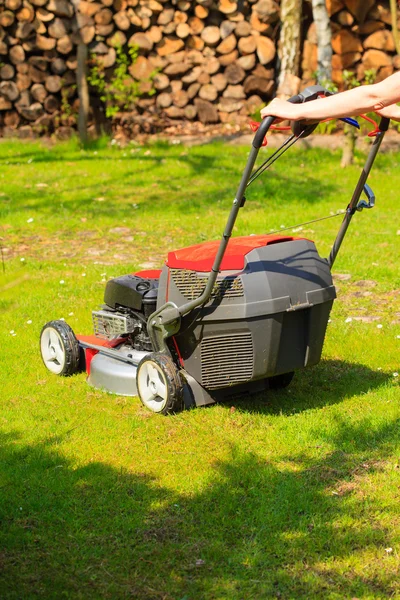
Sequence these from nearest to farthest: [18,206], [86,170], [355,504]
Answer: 1. [355,504]
2. [18,206]
3. [86,170]

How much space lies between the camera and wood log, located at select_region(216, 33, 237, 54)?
12.0m

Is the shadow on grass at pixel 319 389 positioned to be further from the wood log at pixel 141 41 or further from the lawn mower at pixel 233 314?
the wood log at pixel 141 41

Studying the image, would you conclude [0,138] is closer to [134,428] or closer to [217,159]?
[217,159]

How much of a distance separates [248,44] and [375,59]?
178 cm

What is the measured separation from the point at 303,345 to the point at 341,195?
17.8 ft

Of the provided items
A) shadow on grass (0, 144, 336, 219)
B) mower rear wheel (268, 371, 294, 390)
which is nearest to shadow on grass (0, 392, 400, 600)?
mower rear wheel (268, 371, 294, 390)

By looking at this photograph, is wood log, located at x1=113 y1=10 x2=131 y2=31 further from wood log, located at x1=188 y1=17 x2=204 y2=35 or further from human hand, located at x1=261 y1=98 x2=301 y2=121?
human hand, located at x1=261 y1=98 x2=301 y2=121

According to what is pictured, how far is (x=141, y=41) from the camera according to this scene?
12070mm

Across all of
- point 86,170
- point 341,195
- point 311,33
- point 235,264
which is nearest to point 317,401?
point 235,264

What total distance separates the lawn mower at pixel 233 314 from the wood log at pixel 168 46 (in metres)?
8.31

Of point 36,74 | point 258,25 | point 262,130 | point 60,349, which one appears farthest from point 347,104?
point 36,74

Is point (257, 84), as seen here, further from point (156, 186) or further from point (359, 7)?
point (156, 186)

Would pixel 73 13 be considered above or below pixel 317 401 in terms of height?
above

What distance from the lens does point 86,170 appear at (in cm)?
1026
